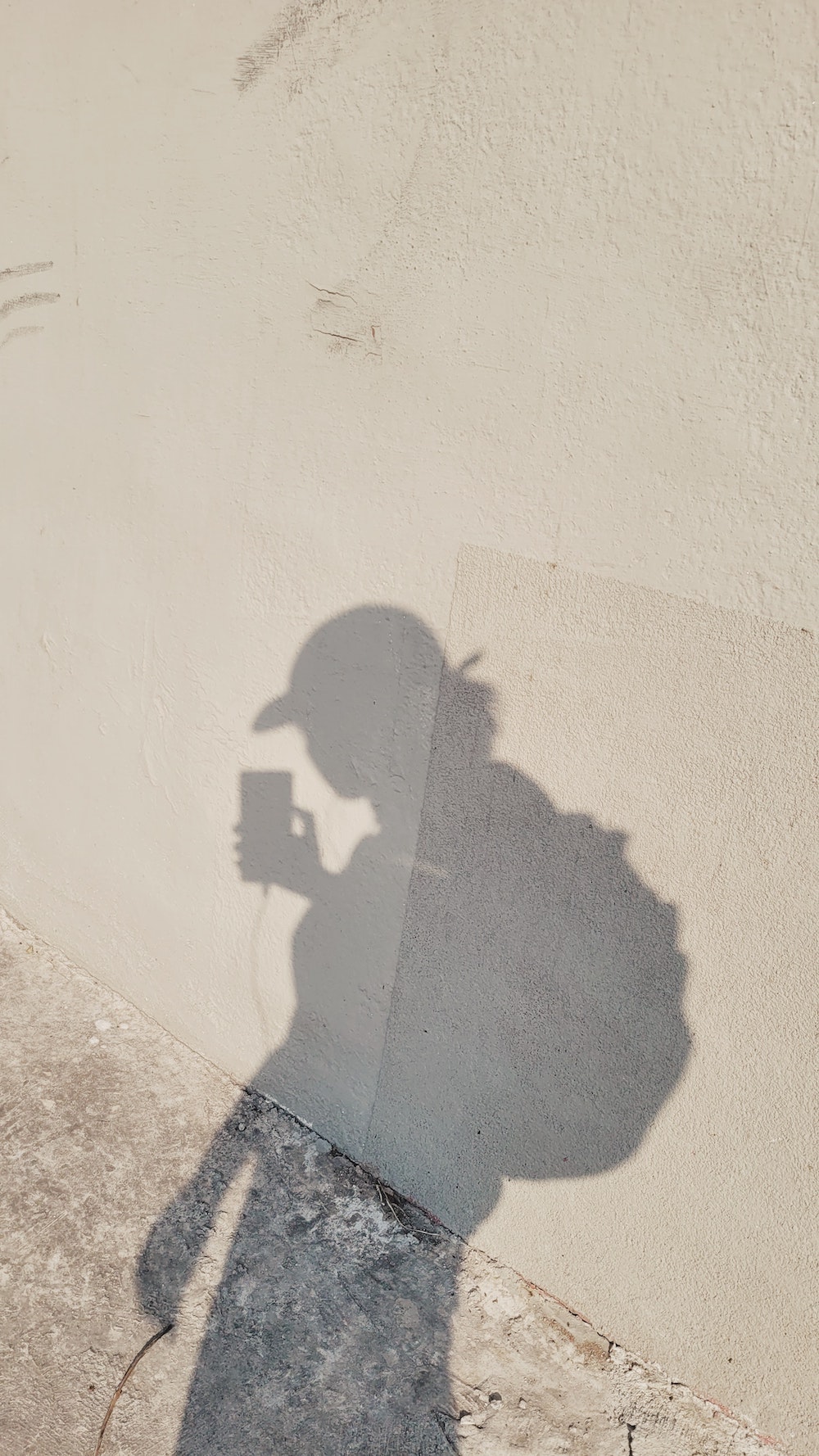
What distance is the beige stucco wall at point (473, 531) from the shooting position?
5.30 feet

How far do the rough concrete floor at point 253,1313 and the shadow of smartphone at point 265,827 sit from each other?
0.76 m

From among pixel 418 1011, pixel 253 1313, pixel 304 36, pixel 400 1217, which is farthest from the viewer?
pixel 400 1217

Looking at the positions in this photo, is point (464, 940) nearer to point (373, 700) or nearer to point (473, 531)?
point (373, 700)

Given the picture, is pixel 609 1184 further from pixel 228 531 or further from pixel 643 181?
pixel 643 181

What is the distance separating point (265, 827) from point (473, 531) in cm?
104

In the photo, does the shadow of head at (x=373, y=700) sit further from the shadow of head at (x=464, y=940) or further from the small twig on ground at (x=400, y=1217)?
the small twig on ground at (x=400, y=1217)

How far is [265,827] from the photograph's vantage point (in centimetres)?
250

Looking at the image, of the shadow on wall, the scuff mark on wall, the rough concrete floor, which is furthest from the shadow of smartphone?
the scuff mark on wall

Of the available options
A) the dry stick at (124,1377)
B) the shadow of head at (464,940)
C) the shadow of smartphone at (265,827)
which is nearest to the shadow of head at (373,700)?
the shadow of head at (464,940)

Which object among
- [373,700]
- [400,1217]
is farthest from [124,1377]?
[373,700]

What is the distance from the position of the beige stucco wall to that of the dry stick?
676 millimetres

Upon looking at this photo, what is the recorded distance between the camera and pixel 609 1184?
2.06 m

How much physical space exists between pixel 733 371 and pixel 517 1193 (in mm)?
1919

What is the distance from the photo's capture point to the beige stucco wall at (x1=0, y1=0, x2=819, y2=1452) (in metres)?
1.62
